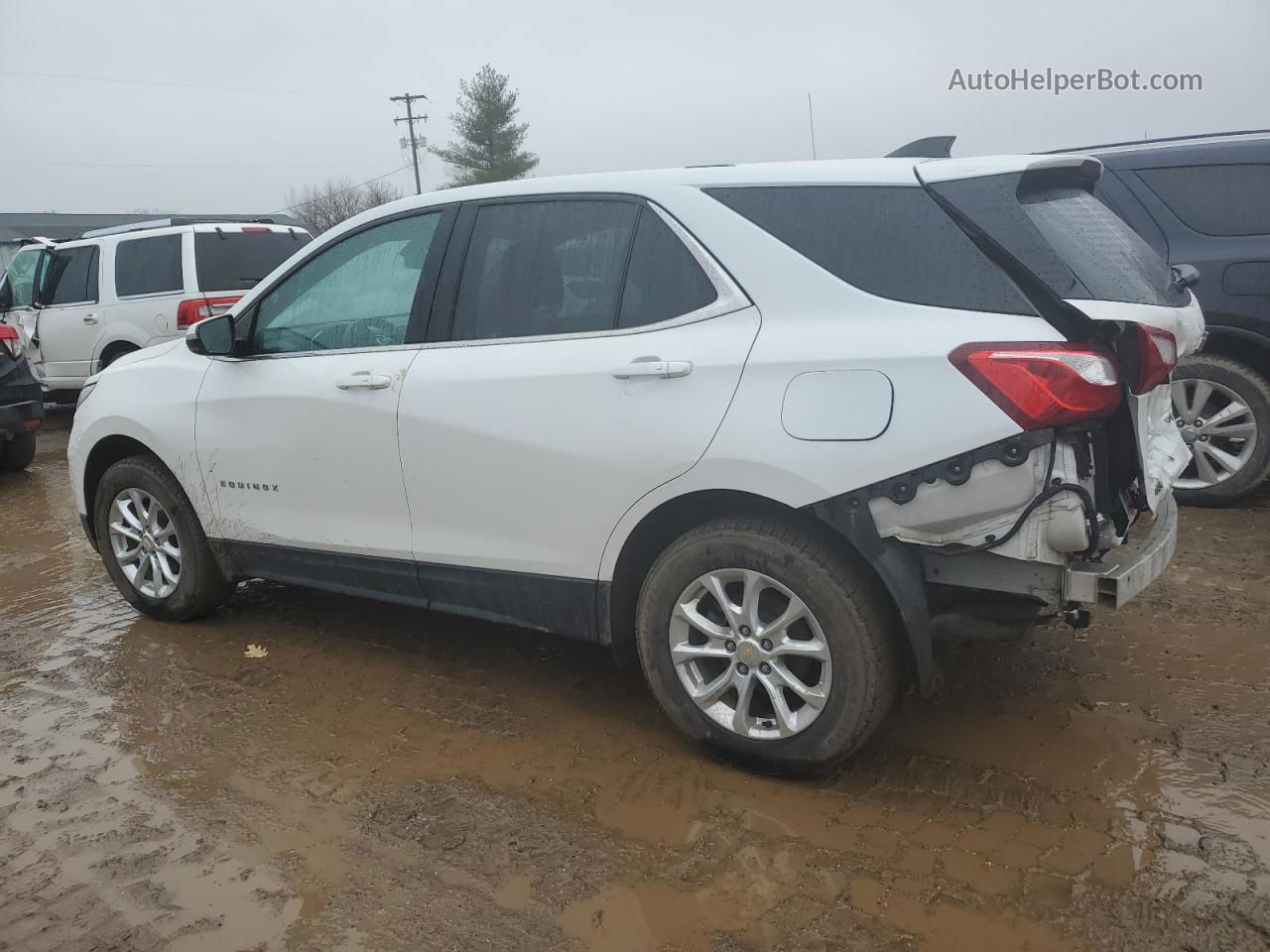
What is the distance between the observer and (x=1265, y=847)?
2.58 m

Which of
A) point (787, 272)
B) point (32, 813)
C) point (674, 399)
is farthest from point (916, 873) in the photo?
point (32, 813)

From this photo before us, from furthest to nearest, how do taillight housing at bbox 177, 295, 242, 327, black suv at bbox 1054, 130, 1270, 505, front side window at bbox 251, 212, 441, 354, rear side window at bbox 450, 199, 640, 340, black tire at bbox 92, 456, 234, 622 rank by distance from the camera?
Answer: taillight housing at bbox 177, 295, 242, 327 → black suv at bbox 1054, 130, 1270, 505 → black tire at bbox 92, 456, 234, 622 → front side window at bbox 251, 212, 441, 354 → rear side window at bbox 450, 199, 640, 340

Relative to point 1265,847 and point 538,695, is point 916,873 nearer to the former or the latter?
point 1265,847

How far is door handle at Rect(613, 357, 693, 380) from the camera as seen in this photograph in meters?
2.96

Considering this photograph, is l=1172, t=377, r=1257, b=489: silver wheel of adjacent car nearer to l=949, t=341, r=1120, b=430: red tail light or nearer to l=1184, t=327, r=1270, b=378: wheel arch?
l=1184, t=327, r=1270, b=378: wheel arch

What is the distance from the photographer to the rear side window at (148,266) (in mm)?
9781

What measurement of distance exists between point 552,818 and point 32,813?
1.60 metres

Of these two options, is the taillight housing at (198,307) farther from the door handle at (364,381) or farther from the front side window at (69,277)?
the door handle at (364,381)

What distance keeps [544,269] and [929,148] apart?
1.33m

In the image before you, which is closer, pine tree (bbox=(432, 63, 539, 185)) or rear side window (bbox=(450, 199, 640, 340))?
rear side window (bbox=(450, 199, 640, 340))

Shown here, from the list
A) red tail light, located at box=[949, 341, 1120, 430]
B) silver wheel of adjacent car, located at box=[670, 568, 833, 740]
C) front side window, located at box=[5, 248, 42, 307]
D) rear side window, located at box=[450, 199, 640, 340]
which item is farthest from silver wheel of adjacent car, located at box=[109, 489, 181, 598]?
front side window, located at box=[5, 248, 42, 307]

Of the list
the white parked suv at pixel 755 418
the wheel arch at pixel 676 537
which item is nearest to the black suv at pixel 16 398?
the white parked suv at pixel 755 418

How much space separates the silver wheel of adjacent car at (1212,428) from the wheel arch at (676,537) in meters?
3.79

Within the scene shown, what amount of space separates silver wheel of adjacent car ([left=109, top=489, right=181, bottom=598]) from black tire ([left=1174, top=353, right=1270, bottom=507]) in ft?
17.1
